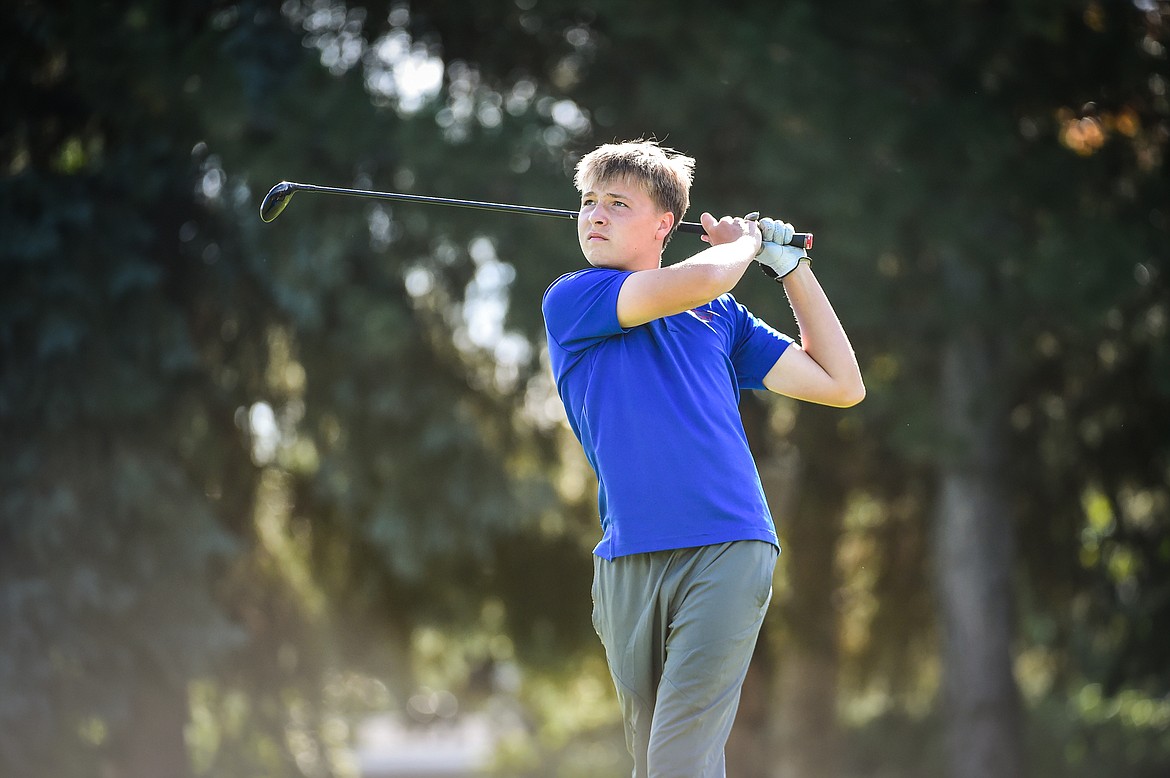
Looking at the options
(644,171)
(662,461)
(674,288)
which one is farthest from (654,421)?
(644,171)

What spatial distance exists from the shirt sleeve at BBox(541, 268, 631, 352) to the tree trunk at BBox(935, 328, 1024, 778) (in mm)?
7024

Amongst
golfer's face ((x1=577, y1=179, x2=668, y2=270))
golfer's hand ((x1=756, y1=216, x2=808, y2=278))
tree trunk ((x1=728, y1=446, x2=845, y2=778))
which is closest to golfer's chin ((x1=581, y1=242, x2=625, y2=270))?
golfer's face ((x1=577, y1=179, x2=668, y2=270))

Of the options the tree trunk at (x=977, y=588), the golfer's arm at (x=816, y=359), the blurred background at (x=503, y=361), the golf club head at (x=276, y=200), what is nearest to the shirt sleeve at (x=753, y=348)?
the golfer's arm at (x=816, y=359)

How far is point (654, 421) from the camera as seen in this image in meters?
2.49

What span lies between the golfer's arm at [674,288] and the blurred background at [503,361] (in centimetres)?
555

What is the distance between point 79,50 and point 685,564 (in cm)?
849

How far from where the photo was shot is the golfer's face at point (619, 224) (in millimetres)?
2652

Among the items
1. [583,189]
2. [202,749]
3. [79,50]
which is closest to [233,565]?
[202,749]

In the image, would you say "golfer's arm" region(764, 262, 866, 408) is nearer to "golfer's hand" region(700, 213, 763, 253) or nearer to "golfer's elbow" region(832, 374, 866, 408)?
"golfer's elbow" region(832, 374, 866, 408)

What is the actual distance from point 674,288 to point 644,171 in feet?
1.00

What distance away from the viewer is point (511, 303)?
862 centimetres

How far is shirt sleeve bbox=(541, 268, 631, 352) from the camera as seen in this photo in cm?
256

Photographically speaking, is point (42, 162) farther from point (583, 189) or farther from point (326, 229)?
point (583, 189)

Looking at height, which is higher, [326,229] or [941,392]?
[326,229]
